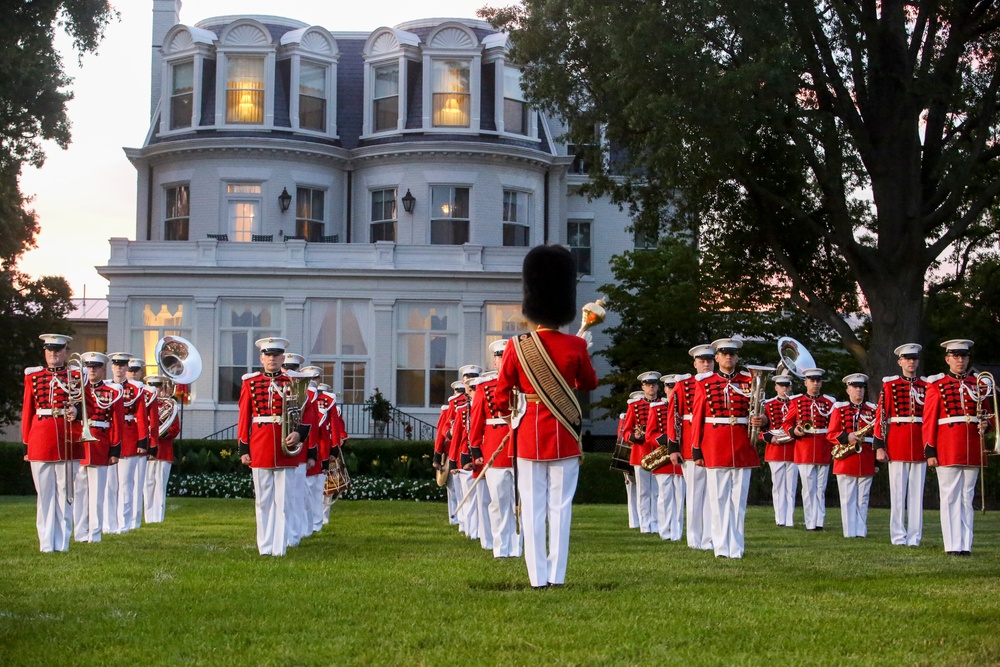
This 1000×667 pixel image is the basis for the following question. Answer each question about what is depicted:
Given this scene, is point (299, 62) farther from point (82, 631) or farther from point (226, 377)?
point (82, 631)

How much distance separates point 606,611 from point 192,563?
5088 millimetres

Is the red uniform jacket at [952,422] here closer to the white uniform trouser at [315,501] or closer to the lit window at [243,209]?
the white uniform trouser at [315,501]

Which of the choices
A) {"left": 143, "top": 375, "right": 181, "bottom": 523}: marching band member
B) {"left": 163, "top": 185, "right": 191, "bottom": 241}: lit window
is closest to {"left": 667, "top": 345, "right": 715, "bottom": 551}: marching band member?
{"left": 143, "top": 375, "right": 181, "bottom": 523}: marching band member

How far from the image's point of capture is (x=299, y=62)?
36969mm

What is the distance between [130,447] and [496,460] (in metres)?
6.73

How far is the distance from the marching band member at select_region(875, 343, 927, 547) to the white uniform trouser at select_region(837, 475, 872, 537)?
4.01 feet

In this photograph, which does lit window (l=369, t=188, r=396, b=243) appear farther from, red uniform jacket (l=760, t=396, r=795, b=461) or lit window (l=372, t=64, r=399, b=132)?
red uniform jacket (l=760, t=396, r=795, b=461)

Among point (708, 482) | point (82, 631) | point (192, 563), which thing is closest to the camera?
point (82, 631)

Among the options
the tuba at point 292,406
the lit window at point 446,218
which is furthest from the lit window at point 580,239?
the tuba at point 292,406

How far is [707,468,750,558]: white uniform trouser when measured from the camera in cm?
1375

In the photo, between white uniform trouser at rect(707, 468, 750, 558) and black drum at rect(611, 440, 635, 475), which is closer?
white uniform trouser at rect(707, 468, 750, 558)

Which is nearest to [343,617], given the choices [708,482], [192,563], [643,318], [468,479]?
[192,563]

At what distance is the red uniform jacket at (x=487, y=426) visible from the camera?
13969 mm

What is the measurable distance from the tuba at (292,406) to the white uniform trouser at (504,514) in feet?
6.92
